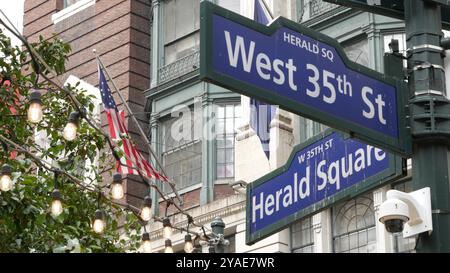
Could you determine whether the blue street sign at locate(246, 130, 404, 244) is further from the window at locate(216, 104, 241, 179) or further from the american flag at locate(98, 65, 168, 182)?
the window at locate(216, 104, 241, 179)

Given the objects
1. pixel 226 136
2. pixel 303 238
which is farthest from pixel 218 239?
pixel 226 136

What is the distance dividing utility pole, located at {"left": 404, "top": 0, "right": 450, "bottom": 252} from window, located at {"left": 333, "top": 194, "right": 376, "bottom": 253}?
1405cm

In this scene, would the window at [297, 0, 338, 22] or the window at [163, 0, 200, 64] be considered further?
the window at [163, 0, 200, 64]

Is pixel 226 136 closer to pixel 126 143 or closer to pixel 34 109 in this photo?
pixel 126 143

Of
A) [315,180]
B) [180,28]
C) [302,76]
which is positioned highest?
[180,28]

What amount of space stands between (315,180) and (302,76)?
1.19 meters

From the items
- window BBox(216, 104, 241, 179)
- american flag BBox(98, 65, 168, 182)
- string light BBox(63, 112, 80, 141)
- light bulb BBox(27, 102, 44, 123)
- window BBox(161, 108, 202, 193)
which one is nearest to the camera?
light bulb BBox(27, 102, 44, 123)

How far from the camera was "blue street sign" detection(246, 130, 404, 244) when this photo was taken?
27.0ft

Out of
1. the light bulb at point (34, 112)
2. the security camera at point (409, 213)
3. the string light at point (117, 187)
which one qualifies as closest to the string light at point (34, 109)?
the light bulb at point (34, 112)

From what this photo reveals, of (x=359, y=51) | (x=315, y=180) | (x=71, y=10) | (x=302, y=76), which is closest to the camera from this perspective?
(x=302, y=76)

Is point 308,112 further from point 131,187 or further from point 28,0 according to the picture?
point 28,0

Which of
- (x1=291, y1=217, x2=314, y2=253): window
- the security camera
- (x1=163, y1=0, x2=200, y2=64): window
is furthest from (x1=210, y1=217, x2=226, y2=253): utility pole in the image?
(x1=163, y1=0, x2=200, y2=64): window

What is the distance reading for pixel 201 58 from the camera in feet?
23.0

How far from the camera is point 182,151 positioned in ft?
88.0
